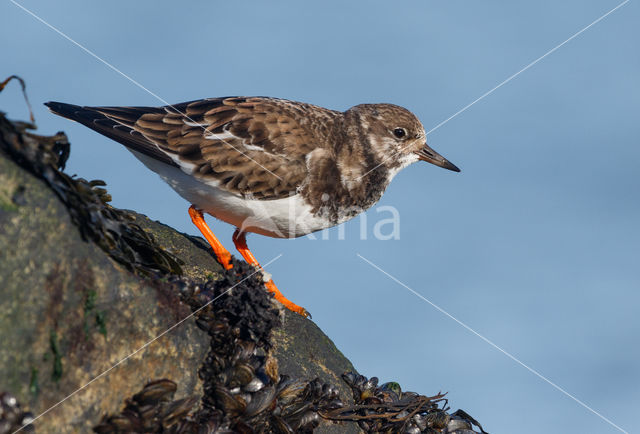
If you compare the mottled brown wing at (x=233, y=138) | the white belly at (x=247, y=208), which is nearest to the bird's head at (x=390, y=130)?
the mottled brown wing at (x=233, y=138)

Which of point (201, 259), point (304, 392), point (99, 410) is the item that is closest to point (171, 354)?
point (99, 410)

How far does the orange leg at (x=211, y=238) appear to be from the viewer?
9.66m

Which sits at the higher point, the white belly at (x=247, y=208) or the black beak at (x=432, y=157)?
the black beak at (x=432, y=157)

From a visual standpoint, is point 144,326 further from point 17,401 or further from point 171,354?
point 17,401

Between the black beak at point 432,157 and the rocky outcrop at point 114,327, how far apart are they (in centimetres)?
464

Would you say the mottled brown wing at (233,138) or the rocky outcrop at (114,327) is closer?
the rocky outcrop at (114,327)

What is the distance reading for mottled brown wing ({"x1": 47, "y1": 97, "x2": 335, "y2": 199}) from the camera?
9320 millimetres

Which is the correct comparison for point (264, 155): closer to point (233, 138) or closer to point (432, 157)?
point (233, 138)

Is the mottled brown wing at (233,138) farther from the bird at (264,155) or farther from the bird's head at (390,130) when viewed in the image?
the bird's head at (390,130)

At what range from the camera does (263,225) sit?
965 cm

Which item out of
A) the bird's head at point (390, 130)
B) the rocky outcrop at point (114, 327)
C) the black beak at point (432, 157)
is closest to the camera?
the rocky outcrop at point (114, 327)

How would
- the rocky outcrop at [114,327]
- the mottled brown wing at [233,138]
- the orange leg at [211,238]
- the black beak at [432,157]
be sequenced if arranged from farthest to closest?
the black beak at [432,157]
the orange leg at [211,238]
the mottled brown wing at [233,138]
the rocky outcrop at [114,327]

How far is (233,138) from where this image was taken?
9.62 metres

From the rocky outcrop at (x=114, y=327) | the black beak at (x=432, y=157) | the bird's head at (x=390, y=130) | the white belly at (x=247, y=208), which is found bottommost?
the rocky outcrop at (x=114, y=327)
